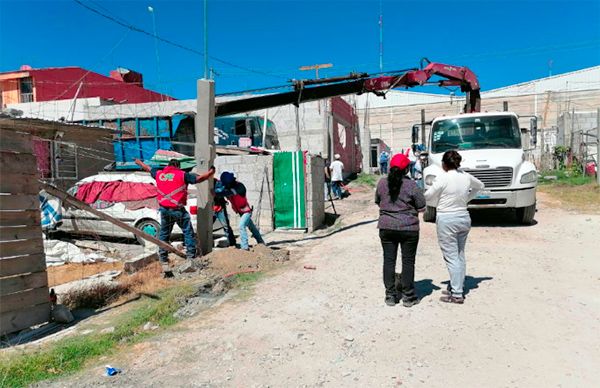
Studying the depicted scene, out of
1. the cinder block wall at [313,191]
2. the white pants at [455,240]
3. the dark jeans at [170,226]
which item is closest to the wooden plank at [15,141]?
the dark jeans at [170,226]

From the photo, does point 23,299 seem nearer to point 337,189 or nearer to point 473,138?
point 473,138

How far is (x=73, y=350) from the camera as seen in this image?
4141 millimetres

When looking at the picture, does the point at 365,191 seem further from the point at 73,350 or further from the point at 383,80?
the point at 73,350

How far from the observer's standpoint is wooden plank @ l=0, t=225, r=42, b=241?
→ 4633 millimetres

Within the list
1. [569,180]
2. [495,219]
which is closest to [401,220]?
[495,219]

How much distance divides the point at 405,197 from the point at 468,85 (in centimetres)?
834

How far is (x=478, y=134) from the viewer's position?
10297 mm

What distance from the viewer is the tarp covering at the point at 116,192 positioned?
1037cm

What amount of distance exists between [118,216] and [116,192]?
24.3 inches

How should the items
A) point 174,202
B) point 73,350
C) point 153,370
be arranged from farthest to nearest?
1. point 174,202
2. point 73,350
3. point 153,370

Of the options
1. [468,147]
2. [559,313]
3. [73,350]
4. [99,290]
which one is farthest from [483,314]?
[468,147]

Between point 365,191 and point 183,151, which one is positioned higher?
point 183,151

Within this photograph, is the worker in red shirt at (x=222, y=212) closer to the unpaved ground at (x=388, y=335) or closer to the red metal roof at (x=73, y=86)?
the unpaved ground at (x=388, y=335)

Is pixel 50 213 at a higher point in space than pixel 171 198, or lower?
lower
